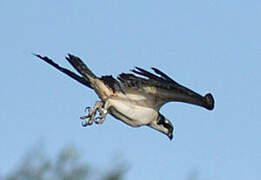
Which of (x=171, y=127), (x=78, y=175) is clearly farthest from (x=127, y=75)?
(x=78, y=175)

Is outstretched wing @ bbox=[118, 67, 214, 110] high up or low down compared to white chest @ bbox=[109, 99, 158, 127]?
up

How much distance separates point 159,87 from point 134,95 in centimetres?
20

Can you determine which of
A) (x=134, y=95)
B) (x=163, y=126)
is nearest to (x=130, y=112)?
(x=134, y=95)

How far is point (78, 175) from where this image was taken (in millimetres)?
23516

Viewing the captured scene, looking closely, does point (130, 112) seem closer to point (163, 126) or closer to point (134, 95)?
point (134, 95)

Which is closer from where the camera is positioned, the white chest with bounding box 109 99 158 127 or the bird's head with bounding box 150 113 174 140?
the white chest with bounding box 109 99 158 127

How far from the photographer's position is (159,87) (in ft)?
32.9

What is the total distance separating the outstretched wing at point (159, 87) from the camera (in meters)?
9.94

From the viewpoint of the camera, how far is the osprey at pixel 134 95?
9.84 m

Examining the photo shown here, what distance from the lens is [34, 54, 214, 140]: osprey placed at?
9.84 meters

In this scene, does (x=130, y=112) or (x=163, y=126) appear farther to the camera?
(x=163, y=126)

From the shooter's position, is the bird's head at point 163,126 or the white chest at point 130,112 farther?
the bird's head at point 163,126

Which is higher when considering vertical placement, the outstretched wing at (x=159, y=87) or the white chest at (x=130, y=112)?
the outstretched wing at (x=159, y=87)

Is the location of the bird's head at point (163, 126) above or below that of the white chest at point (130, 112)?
above
